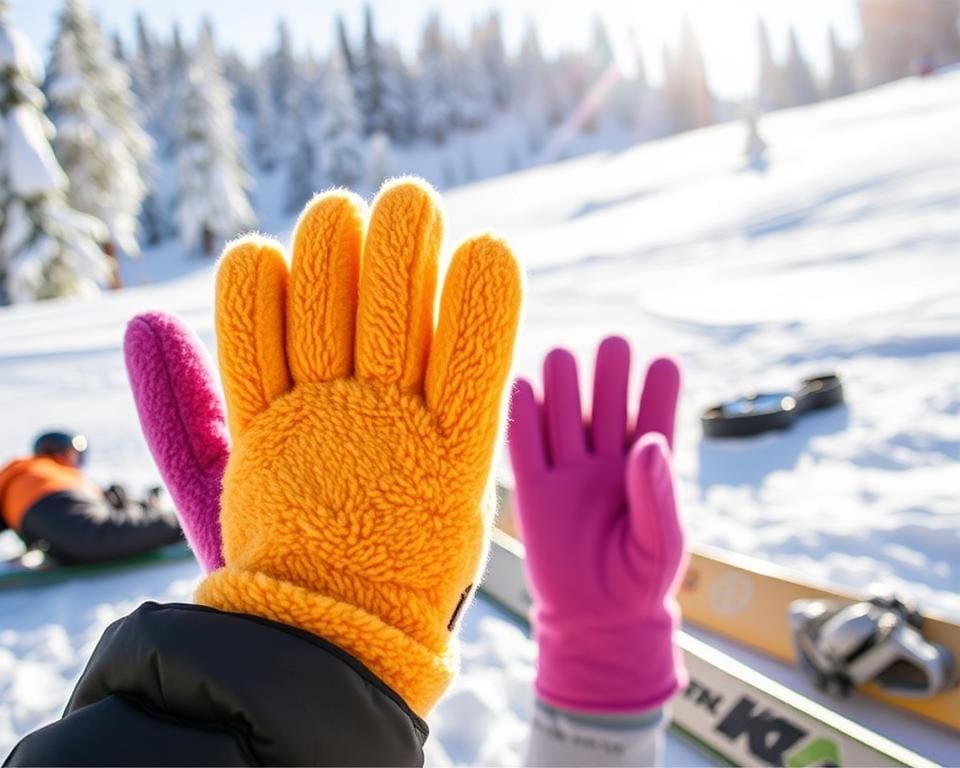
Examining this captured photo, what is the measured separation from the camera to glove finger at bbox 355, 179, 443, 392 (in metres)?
0.88

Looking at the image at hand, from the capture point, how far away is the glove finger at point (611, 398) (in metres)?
1.74

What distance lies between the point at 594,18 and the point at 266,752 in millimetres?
70484

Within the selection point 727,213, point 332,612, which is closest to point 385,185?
point 332,612

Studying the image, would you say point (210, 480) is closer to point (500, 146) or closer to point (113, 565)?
point (113, 565)

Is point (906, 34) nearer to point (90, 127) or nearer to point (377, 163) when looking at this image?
point (377, 163)

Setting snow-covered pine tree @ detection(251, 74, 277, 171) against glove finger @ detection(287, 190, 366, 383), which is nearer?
glove finger @ detection(287, 190, 366, 383)

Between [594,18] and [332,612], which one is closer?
[332,612]

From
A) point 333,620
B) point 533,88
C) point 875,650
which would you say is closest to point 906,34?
point 533,88

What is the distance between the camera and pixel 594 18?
205 feet

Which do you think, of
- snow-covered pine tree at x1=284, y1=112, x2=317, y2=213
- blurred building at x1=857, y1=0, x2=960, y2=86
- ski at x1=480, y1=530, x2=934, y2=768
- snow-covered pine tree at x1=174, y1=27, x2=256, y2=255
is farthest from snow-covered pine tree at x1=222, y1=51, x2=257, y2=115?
ski at x1=480, y1=530, x2=934, y2=768

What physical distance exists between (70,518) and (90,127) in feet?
72.8

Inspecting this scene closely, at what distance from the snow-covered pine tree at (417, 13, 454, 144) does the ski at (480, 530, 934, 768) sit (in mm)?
53142

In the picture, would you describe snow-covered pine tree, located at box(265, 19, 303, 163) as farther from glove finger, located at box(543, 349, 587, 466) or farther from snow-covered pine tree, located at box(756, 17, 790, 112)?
glove finger, located at box(543, 349, 587, 466)

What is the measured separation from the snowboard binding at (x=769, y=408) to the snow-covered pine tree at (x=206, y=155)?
27452 millimetres
